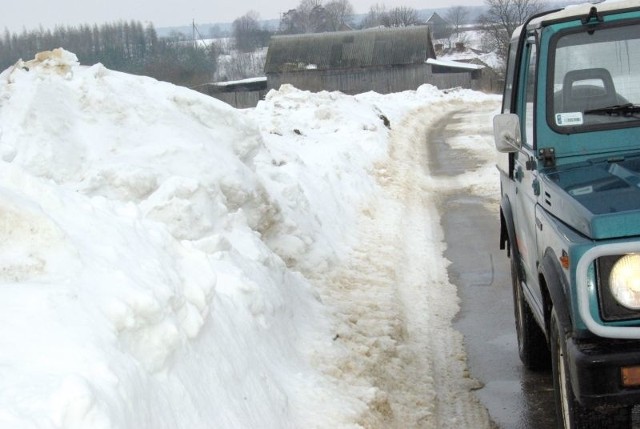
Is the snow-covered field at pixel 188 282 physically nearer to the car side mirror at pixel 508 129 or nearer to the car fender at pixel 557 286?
the car fender at pixel 557 286

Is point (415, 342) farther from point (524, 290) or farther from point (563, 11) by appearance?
point (563, 11)

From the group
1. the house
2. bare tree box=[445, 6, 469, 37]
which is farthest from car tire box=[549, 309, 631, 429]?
bare tree box=[445, 6, 469, 37]

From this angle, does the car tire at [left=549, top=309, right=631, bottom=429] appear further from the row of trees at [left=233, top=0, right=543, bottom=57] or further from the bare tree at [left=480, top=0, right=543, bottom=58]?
the row of trees at [left=233, top=0, right=543, bottom=57]

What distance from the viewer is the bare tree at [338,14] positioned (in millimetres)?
139512

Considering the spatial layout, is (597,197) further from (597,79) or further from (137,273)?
(137,273)

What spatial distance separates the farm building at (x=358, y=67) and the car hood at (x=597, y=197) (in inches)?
2317

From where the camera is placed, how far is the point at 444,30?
153000mm

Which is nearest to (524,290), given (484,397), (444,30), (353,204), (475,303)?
(484,397)

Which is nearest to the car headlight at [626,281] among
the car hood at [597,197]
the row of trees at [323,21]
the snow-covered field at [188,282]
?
the car hood at [597,197]

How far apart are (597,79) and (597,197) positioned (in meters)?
1.33

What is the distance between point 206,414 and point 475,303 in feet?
15.3

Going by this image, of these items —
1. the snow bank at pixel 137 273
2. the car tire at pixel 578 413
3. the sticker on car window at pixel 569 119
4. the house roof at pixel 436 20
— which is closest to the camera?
the snow bank at pixel 137 273

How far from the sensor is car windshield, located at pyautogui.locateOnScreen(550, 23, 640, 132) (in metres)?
5.20

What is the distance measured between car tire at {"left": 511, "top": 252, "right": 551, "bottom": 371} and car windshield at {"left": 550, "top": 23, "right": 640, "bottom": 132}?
1.57m
